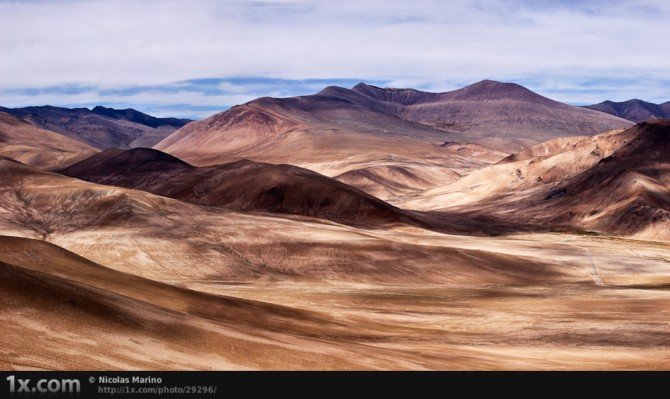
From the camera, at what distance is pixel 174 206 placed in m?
107

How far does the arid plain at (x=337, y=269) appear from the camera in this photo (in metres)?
27.3

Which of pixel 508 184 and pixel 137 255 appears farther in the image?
pixel 508 184

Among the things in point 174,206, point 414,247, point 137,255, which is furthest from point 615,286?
point 174,206

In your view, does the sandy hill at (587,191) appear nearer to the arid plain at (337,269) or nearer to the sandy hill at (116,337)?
the arid plain at (337,269)

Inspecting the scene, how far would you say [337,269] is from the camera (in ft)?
282

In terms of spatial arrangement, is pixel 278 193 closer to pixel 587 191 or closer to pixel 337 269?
pixel 587 191
